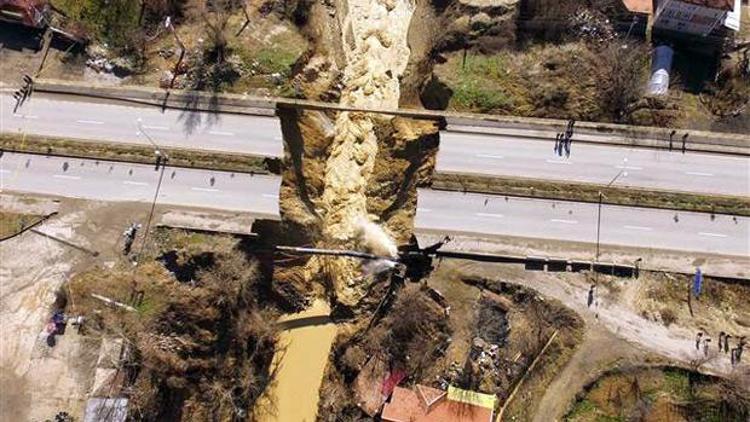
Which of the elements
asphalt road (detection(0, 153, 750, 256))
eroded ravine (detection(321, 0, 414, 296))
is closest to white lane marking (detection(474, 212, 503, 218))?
asphalt road (detection(0, 153, 750, 256))

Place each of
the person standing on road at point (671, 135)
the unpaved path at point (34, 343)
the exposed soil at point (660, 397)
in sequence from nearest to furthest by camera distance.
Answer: the exposed soil at point (660, 397) → the unpaved path at point (34, 343) → the person standing on road at point (671, 135)

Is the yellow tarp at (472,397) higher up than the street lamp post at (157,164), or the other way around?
the street lamp post at (157,164)

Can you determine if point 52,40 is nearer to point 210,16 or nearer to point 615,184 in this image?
point 210,16

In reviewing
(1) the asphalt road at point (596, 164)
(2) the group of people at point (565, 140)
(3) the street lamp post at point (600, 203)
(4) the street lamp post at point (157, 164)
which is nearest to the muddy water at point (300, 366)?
(4) the street lamp post at point (157, 164)

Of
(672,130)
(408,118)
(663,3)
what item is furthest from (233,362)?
(663,3)

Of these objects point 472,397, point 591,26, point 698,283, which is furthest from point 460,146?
point 698,283

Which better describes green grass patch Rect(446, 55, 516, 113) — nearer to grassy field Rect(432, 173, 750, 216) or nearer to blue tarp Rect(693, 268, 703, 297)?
grassy field Rect(432, 173, 750, 216)

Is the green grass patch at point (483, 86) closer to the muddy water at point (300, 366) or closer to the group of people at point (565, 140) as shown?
the group of people at point (565, 140)
